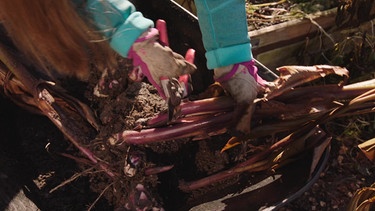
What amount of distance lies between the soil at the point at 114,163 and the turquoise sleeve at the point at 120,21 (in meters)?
0.26

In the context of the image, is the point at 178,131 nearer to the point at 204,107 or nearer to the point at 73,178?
the point at 204,107

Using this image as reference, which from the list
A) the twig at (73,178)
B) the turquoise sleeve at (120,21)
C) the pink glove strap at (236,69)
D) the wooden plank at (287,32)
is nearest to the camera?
the turquoise sleeve at (120,21)

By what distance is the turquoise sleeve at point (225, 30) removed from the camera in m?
0.92

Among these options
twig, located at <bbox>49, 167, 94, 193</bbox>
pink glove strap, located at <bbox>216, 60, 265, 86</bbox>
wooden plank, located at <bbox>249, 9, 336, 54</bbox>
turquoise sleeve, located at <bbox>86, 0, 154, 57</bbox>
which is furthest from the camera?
wooden plank, located at <bbox>249, 9, 336, 54</bbox>

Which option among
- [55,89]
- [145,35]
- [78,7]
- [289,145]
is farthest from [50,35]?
[289,145]

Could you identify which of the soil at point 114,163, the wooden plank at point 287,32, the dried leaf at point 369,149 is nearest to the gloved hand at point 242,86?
the soil at point 114,163

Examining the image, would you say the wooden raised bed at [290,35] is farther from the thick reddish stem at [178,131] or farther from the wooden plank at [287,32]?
the thick reddish stem at [178,131]

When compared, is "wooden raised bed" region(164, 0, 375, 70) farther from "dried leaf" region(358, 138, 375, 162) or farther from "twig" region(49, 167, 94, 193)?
"twig" region(49, 167, 94, 193)

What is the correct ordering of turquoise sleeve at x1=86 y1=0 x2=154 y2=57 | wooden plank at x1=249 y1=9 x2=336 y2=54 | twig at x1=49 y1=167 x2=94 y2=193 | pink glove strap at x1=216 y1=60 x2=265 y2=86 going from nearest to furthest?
turquoise sleeve at x1=86 y1=0 x2=154 y2=57
pink glove strap at x1=216 y1=60 x2=265 y2=86
twig at x1=49 y1=167 x2=94 y2=193
wooden plank at x1=249 y1=9 x2=336 y2=54

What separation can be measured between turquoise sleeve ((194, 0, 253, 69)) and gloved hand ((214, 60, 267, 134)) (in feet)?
0.08

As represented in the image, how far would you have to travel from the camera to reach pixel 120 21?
86 cm

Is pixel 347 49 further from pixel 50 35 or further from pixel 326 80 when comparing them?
pixel 50 35

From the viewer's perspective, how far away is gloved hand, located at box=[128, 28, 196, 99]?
2.86 ft

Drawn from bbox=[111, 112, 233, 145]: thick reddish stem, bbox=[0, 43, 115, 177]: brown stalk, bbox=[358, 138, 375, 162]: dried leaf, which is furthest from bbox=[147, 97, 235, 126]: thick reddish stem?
bbox=[358, 138, 375, 162]: dried leaf
